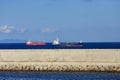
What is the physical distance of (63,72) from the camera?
159 ft

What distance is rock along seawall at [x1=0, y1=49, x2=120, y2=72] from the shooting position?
48.5 m

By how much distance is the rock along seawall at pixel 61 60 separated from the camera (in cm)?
4853

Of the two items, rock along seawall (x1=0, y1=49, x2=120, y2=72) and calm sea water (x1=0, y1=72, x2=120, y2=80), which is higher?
rock along seawall (x1=0, y1=49, x2=120, y2=72)

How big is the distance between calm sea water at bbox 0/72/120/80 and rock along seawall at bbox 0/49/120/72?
120cm

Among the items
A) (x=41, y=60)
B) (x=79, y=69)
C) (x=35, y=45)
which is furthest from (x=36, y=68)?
(x=35, y=45)

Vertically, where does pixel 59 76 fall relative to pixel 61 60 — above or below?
below

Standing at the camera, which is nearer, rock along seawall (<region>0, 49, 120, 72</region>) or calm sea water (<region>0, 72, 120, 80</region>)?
calm sea water (<region>0, 72, 120, 80</region>)

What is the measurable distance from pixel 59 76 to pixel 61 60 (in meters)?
4.27

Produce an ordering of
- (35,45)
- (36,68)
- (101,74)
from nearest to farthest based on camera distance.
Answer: (101,74) < (36,68) < (35,45)

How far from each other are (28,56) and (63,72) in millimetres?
4341

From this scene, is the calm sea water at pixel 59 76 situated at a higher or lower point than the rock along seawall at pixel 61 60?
lower

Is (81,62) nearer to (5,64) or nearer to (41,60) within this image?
(41,60)

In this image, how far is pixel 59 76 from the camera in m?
45.7

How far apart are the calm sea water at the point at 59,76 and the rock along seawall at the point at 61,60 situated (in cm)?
120
